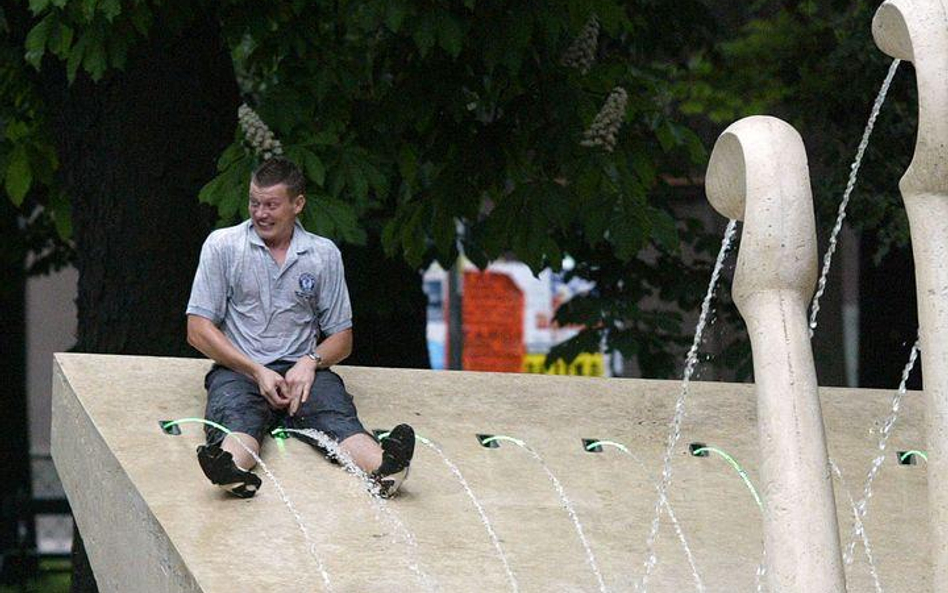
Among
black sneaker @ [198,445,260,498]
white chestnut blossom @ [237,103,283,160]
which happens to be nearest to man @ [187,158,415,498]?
black sneaker @ [198,445,260,498]

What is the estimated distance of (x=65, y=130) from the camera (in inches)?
340

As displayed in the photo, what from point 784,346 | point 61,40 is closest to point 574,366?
point 61,40

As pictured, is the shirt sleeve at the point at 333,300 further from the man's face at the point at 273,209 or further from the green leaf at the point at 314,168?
the green leaf at the point at 314,168

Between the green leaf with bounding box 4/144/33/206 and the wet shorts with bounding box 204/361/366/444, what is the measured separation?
2396mm

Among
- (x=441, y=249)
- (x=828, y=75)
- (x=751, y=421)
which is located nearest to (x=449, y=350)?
(x=828, y=75)

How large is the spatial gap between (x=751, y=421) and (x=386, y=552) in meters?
2.14

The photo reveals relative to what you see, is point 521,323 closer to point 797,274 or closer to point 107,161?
point 107,161

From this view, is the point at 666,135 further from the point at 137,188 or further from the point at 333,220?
the point at 137,188

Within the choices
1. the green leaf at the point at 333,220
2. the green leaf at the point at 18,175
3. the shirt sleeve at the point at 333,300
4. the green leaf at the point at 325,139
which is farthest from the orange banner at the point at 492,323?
the shirt sleeve at the point at 333,300

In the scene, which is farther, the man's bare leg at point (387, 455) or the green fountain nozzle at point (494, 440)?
the green fountain nozzle at point (494, 440)

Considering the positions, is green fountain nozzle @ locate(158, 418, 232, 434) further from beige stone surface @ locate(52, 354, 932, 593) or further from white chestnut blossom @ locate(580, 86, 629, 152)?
white chestnut blossom @ locate(580, 86, 629, 152)

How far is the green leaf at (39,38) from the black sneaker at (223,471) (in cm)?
249

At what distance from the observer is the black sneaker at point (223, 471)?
5871mm

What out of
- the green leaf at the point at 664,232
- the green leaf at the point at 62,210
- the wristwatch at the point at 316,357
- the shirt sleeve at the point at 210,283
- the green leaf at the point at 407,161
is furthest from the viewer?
the green leaf at the point at 62,210
